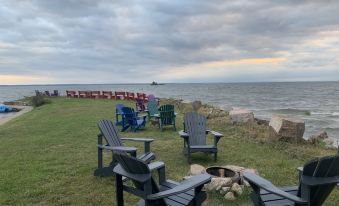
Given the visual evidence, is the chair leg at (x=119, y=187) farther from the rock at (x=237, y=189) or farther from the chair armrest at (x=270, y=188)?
the rock at (x=237, y=189)

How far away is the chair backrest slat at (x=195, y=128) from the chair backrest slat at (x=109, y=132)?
1.69m

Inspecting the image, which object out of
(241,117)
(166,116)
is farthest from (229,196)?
(241,117)

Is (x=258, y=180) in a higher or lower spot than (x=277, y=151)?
higher

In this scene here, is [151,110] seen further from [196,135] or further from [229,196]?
[229,196]

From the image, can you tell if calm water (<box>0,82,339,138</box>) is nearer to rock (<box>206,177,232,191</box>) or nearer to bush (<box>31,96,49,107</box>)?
rock (<box>206,177,232,191</box>)

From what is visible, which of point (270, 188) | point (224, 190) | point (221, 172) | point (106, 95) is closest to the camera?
point (270, 188)

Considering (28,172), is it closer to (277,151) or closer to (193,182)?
(193,182)

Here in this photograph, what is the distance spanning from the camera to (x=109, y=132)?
5.78 m

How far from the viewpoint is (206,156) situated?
7320 mm

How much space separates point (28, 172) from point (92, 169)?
1089 millimetres

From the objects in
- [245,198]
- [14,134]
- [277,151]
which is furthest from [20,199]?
[14,134]

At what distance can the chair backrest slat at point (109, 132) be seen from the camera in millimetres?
5594

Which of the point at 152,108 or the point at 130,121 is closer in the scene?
the point at 130,121

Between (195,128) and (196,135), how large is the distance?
0.52 ft
